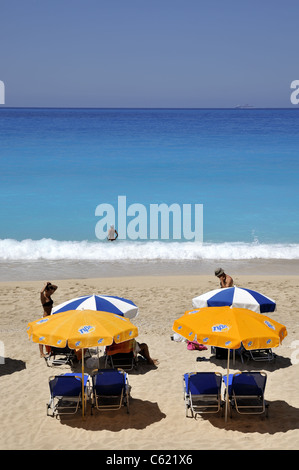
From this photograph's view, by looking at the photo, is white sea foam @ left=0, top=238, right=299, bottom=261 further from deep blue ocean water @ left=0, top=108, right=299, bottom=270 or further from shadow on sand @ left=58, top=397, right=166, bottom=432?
shadow on sand @ left=58, top=397, right=166, bottom=432

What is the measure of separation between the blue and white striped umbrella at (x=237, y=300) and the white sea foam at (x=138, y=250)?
1027 cm

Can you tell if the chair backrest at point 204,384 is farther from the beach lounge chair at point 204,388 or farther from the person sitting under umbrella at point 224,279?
the person sitting under umbrella at point 224,279

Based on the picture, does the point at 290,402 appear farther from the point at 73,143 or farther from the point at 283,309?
the point at 73,143

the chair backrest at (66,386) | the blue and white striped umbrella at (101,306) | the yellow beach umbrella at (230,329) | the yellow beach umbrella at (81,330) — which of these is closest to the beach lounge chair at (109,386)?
the chair backrest at (66,386)

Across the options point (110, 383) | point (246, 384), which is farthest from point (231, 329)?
point (110, 383)

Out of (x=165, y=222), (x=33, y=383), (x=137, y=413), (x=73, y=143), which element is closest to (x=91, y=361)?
(x=33, y=383)

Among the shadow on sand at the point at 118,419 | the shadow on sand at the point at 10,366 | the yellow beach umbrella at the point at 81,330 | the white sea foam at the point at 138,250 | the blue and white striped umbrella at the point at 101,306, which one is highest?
the yellow beach umbrella at the point at 81,330

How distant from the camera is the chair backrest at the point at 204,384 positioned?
8164 millimetres

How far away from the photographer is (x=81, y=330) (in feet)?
24.6

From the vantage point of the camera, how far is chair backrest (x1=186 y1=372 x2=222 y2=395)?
26.8 feet

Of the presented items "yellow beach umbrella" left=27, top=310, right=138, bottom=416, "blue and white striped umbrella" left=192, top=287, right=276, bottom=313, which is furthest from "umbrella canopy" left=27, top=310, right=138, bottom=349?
"blue and white striped umbrella" left=192, top=287, right=276, bottom=313

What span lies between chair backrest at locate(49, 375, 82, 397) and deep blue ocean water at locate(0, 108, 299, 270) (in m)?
12.5

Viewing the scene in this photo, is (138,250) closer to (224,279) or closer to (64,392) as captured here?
(224,279)

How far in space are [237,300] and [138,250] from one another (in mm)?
11784
